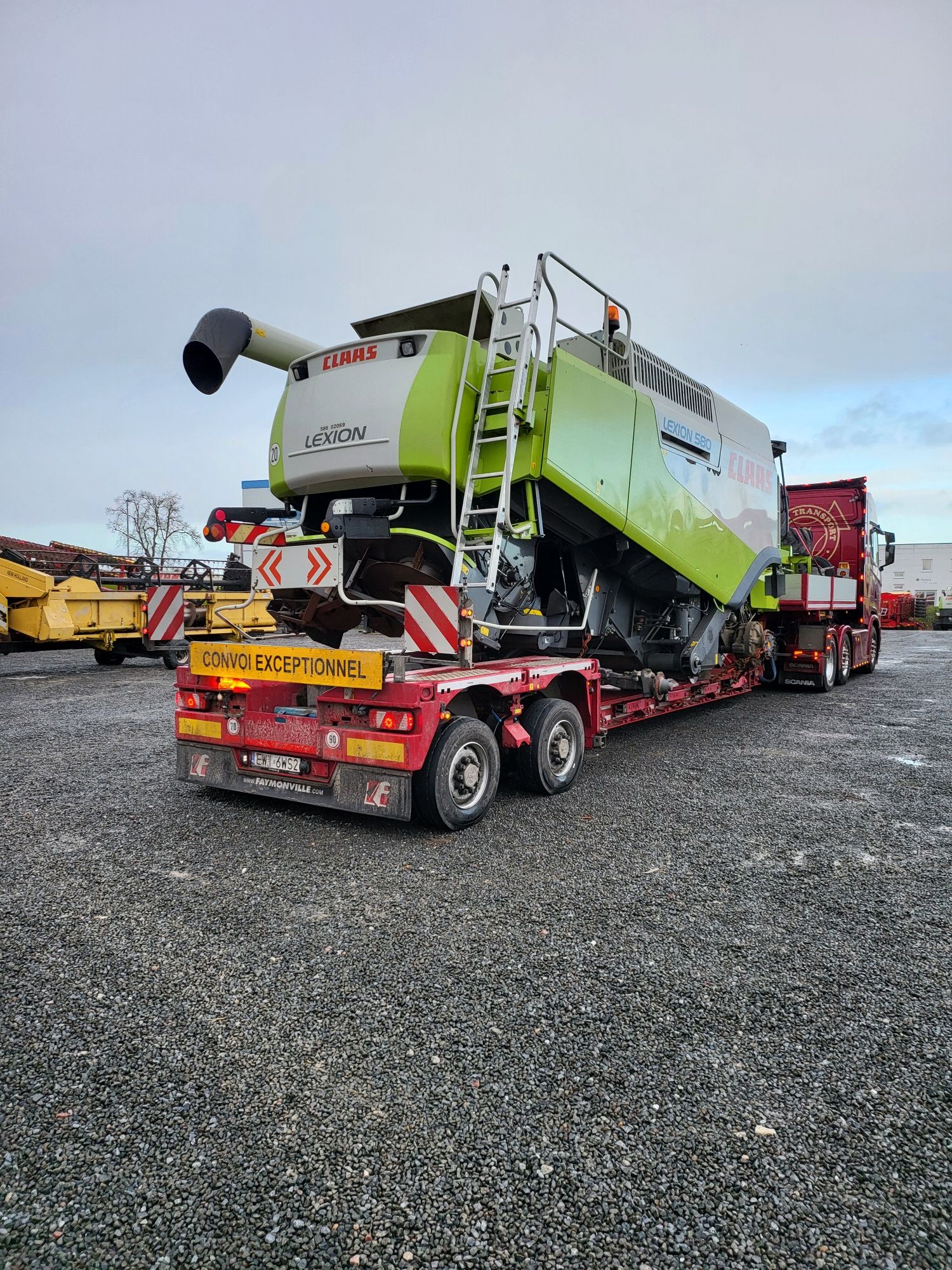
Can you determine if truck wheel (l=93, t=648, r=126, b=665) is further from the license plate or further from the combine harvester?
the license plate

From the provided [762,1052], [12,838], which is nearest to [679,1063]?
[762,1052]

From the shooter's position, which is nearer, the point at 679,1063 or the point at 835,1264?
the point at 835,1264

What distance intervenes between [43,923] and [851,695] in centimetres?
1044

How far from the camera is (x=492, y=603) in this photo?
5336 mm

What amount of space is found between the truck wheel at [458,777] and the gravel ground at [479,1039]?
18cm

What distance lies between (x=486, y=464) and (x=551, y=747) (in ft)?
6.69

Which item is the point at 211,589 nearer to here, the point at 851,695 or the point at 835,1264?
the point at 851,695

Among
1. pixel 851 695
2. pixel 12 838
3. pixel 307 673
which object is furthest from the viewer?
pixel 851 695

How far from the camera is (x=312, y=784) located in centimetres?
471

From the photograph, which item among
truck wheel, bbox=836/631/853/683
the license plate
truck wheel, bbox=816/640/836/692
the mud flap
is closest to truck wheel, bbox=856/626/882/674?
truck wheel, bbox=836/631/853/683

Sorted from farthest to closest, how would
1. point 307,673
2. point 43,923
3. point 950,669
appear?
point 950,669, point 307,673, point 43,923

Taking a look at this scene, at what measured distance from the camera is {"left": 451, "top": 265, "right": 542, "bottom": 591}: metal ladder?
4789mm

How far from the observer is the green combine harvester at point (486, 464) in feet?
16.0

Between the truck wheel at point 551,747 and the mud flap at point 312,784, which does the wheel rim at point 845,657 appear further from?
the mud flap at point 312,784
